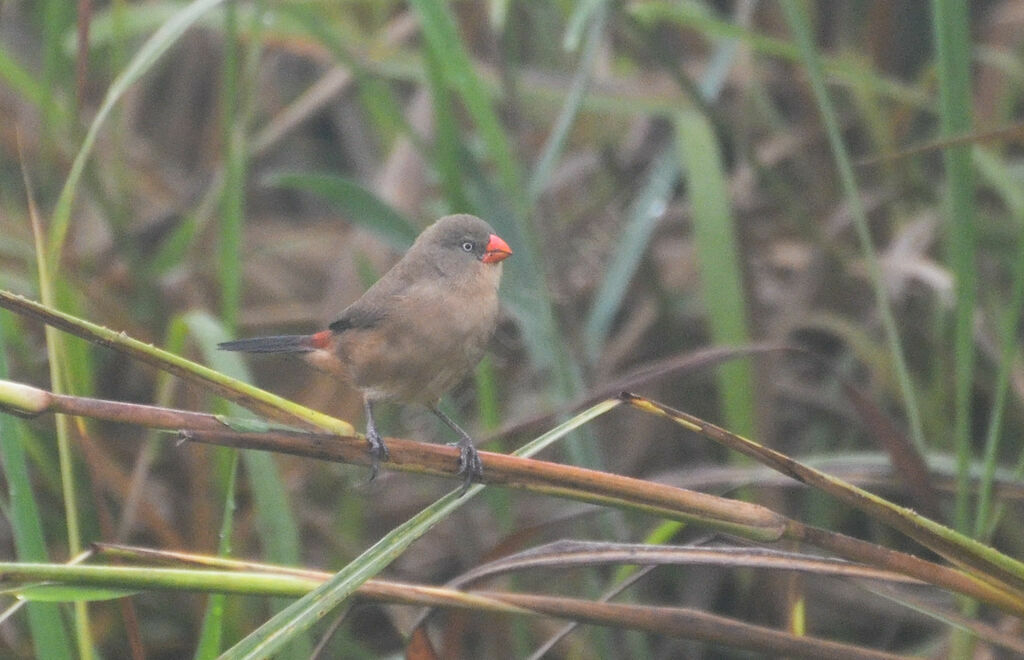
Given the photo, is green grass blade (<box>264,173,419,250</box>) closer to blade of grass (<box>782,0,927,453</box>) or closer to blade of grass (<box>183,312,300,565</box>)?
blade of grass (<box>183,312,300,565</box>)

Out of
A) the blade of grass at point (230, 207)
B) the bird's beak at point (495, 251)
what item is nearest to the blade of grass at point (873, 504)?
the bird's beak at point (495, 251)

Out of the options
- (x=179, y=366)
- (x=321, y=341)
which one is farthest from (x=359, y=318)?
(x=179, y=366)

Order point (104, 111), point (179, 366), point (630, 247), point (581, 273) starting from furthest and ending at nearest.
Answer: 1. point (581, 273)
2. point (630, 247)
3. point (104, 111)
4. point (179, 366)

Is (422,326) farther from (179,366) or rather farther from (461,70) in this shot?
(179,366)

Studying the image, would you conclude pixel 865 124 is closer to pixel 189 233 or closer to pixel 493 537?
pixel 493 537

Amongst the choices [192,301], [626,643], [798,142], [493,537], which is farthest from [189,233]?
[798,142]

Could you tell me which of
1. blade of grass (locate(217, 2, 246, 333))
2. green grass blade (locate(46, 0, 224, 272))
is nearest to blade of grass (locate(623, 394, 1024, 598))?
green grass blade (locate(46, 0, 224, 272))

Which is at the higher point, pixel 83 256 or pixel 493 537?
pixel 83 256
